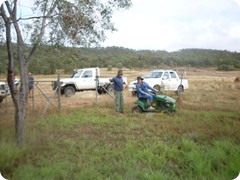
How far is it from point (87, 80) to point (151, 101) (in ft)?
28.1

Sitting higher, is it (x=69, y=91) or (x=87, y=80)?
(x=87, y=80)

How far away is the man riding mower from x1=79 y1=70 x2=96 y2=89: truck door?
818cm

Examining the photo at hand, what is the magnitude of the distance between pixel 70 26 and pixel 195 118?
213 inches

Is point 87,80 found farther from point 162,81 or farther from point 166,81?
point 166,81

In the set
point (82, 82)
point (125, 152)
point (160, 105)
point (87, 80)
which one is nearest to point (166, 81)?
point (87, 80)

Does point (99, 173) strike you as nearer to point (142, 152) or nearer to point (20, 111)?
point (142, 152)

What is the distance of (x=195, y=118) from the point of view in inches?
348

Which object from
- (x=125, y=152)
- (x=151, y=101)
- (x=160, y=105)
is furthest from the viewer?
(x=160, y=105)

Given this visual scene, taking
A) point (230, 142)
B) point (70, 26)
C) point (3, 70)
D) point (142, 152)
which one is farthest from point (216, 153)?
point (3, 70)

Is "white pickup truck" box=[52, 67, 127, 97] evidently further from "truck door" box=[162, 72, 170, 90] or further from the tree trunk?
the tree trunk

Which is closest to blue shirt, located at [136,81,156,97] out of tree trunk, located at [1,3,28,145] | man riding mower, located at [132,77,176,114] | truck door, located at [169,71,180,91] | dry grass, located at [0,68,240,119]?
man riding mower, located at [132,77,176,114]

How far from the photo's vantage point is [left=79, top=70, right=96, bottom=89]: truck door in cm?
1767

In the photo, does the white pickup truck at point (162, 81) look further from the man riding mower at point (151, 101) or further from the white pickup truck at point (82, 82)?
the man riding mower at point (151, 101)

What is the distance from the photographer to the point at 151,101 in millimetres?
9930
